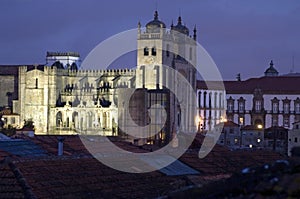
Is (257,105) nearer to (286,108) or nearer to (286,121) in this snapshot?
(286,108)

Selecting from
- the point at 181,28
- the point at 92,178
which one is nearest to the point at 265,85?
the point at 181,28

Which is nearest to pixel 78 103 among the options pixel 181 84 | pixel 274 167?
pixel 181 84

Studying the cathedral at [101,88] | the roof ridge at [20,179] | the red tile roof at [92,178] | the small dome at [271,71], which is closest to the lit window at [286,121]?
the cathedral at [101,88]

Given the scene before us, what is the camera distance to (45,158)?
26.9 m

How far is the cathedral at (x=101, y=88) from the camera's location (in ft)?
228

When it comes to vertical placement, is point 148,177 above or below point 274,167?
below

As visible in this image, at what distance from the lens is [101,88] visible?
242 feet

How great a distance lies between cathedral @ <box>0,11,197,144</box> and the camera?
69562 mm

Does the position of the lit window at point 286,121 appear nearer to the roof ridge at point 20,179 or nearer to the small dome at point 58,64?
the small dome at point 58,64

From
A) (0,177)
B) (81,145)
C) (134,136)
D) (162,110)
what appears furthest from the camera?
(162,110)

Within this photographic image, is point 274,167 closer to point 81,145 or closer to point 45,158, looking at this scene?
point 45,158

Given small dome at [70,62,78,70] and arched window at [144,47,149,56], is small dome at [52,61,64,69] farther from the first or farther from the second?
arched window at [144,47,149,56]

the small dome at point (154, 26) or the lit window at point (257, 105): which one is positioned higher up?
the small dome at point (154, 26)

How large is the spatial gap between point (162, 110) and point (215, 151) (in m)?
23.3
